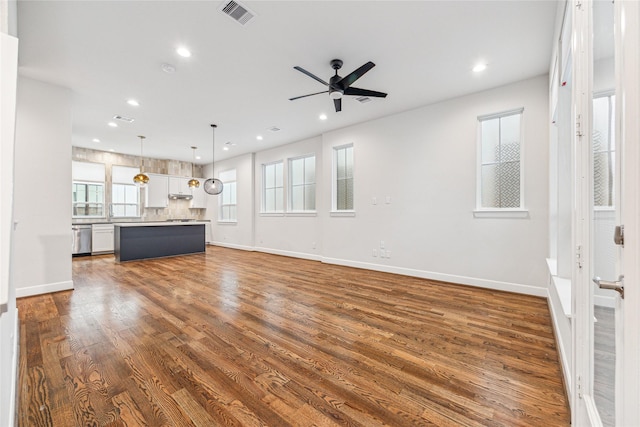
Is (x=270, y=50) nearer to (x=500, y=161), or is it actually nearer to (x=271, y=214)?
(x=500, y=161)

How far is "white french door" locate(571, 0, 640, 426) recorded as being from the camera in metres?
0.72

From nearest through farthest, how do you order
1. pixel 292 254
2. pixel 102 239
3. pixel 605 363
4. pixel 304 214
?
pixel 605 363 < pixel 304 214 < pixel 292 254 < pixel 102 239

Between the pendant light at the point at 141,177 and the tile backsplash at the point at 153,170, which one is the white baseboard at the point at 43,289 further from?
the tile backsplash at the point at 153,170

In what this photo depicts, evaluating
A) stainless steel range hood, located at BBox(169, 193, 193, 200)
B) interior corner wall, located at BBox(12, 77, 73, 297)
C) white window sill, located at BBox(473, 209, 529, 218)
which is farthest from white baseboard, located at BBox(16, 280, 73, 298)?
white window sill, located at BBox(473, 209, 529, 218)

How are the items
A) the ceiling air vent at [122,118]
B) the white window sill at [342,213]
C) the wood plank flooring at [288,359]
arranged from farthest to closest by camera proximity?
the white window sill at [342,213] < the ceiling air vent at [122,118] < the wood plank flooring at [288,359]

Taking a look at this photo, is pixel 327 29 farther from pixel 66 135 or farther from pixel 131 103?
pixel 66 135

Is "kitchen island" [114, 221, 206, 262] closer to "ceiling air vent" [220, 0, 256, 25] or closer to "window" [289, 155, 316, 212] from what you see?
"window" [289, 155, 316, 212]

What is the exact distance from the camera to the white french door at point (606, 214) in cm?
72

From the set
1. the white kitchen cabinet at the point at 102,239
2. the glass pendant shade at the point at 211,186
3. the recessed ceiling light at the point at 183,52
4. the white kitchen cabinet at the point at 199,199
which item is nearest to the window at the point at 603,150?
the recessed ceiling light at the point at 183,52

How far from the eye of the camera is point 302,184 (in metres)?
6.89

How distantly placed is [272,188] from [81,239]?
17.1 ft

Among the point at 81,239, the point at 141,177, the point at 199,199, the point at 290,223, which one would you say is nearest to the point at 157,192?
the point at 199,199

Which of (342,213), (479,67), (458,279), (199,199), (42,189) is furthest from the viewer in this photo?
(199,199)

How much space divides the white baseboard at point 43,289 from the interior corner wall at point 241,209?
4405 mm
